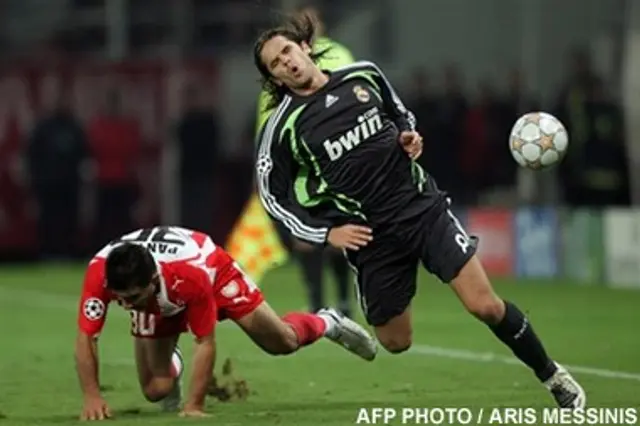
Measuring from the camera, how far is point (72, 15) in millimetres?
28000

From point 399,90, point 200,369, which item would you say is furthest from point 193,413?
point 399,90

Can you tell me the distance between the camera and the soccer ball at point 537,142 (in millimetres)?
11422

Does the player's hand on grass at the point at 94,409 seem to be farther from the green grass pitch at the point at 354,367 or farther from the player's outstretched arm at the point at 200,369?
the player's outstretched arm at the point at 200,369

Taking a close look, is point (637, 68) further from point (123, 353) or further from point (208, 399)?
point (208, 399)

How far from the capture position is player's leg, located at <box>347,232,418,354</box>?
10711mm

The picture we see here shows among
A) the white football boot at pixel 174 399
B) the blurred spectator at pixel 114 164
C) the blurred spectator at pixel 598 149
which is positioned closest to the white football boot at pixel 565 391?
the white football boot at pixel 174 399

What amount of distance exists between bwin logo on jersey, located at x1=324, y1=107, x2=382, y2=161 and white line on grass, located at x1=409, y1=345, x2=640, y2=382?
2500mm

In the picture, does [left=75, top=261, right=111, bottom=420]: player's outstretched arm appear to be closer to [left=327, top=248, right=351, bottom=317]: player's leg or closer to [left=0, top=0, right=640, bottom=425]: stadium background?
[left=327, top=248, right=351, bottom=317]: player's leg

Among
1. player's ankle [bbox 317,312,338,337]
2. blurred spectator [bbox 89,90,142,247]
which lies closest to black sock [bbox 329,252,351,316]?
player's ankle [bbox 317,312,338,337]

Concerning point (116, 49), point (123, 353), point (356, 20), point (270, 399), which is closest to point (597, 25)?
point (356, 20)

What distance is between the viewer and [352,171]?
1059 centimetres

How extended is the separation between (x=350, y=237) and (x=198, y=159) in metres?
15.9

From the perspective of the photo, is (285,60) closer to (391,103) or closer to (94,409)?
(391,103)

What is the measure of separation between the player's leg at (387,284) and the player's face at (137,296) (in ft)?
4.61
